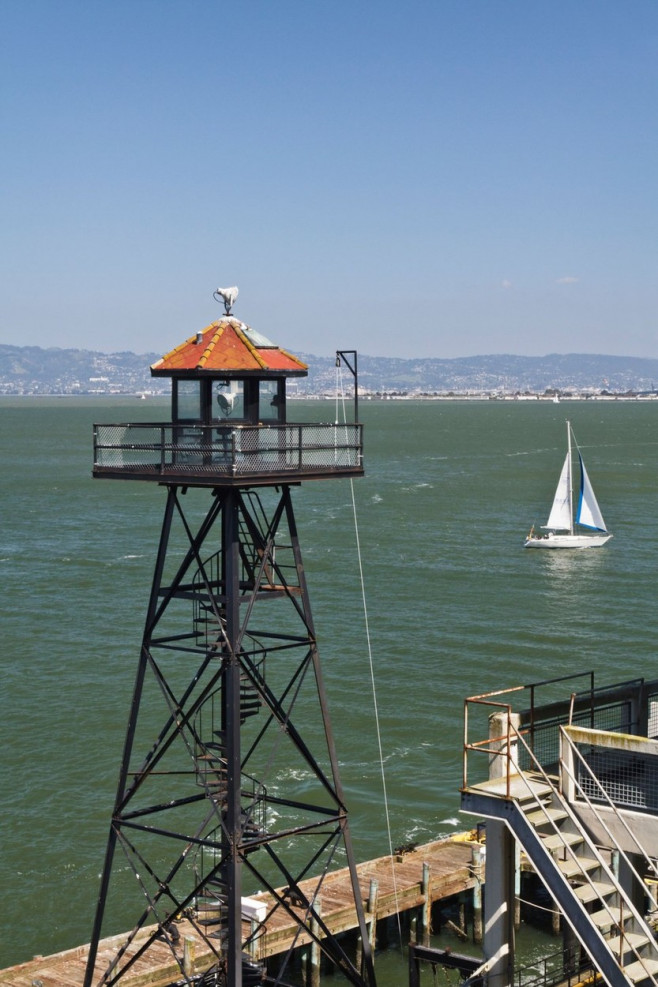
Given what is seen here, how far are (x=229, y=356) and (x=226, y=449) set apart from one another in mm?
1920

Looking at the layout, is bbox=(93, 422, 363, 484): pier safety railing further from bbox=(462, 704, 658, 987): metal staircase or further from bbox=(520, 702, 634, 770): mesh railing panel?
bbox=(462, 704, 658, 987): metal staircase

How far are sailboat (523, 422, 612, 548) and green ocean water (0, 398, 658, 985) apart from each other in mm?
2127

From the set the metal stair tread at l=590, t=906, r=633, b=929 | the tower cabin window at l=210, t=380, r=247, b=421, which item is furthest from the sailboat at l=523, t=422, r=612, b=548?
the metal stair tread at l=590, t=906, r=633, b=929

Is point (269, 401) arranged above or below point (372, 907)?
above

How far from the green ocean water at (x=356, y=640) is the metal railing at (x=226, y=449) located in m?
14.1

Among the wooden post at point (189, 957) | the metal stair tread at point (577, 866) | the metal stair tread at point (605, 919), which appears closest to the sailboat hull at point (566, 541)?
the wooden post at point (189, 957)

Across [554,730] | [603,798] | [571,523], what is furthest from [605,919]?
[571,523]

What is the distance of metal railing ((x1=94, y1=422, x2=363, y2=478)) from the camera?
74.6ft

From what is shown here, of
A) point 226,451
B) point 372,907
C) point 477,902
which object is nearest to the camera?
point 226,451

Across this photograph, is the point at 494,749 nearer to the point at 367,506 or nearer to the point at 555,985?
the point at 555,985

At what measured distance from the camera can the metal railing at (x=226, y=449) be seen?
22.8 metres

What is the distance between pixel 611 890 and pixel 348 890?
50.0 feet

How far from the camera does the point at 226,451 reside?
22422 millimetres

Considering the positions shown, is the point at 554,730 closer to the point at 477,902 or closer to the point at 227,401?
the point at 227,401
